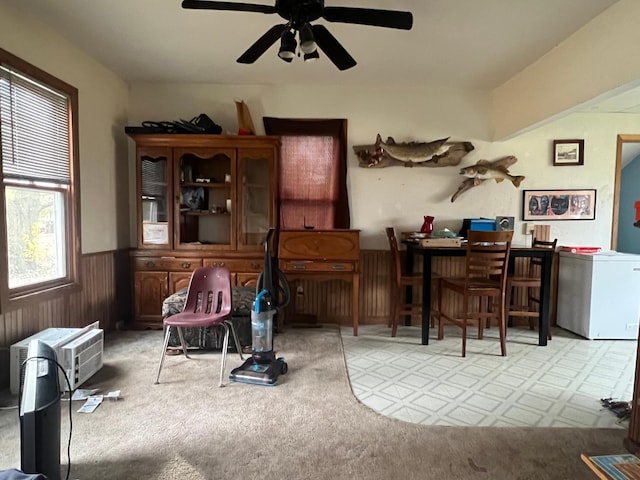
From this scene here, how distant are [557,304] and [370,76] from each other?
3.19m

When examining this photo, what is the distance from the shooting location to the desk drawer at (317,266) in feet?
11.2

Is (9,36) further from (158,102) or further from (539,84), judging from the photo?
(539,84)

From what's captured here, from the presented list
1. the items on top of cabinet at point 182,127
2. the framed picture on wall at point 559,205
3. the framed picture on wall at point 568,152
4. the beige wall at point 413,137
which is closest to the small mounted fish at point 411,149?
the beige wall at point 413,137

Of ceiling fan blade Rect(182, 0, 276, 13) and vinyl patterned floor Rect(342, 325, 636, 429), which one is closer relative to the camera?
ceiling fan blade Rect(182, 0, 276, 13)

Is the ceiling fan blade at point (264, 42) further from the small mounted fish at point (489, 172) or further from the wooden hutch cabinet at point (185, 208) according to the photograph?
the small mounted fish at point (489, 172)

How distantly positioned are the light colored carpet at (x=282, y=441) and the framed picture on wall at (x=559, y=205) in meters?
2.53

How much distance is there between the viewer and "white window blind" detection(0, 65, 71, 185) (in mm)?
2322

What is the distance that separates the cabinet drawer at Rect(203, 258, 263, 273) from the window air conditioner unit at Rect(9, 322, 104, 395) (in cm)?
119

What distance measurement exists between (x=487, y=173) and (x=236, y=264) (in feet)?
9.25

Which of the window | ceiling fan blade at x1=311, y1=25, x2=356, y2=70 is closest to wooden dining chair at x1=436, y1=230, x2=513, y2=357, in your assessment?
ceiling fan blade at x1=311, y1=25, x2=356, y2=70

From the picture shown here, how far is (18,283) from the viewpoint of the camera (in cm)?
247

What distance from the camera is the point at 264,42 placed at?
7.13 ft

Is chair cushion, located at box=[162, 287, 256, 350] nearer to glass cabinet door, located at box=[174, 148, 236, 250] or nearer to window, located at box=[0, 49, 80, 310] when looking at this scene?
glass cabinet door, located at box=[174, 148, 236, 250]

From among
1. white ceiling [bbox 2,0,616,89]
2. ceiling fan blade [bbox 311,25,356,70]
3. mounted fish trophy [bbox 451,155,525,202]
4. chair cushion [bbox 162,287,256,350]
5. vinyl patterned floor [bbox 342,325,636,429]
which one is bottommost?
vinyl patterned floor [bbox 342,325,636,429]
